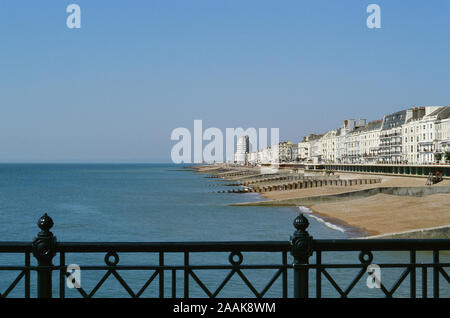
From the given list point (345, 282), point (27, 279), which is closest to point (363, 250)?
point (27, 279)

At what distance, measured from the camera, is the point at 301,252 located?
5625mm

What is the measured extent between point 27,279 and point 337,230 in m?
30.2

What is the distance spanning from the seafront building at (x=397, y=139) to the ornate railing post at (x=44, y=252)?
92.2 metres

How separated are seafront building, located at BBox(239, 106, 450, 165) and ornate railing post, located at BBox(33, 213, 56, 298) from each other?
92.2 metres

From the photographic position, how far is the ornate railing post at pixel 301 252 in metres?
5.60

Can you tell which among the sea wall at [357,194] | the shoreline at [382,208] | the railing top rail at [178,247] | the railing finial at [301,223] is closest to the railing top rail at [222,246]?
the railing top rail at [178,247]

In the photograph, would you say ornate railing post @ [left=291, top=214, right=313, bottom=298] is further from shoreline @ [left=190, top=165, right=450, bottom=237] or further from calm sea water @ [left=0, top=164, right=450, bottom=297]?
shoreline @ [left=190, top=165, right=450, bottom=237]

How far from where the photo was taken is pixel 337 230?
112 feet

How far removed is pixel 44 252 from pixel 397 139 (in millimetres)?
127239

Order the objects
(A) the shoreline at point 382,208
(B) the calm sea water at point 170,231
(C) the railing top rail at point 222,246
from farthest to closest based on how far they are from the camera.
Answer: (A) the shoreline at point 382,208 < (B) the calm sea water at point 170,231 < (C) the railing top rail at point 222,246

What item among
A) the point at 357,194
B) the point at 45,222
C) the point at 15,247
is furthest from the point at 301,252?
the point at 357,194

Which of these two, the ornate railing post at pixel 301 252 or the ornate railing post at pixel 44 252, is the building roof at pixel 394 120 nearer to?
the ornate railing post at pixel 301 252

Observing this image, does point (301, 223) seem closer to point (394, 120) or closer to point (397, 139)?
point (397, 139)
